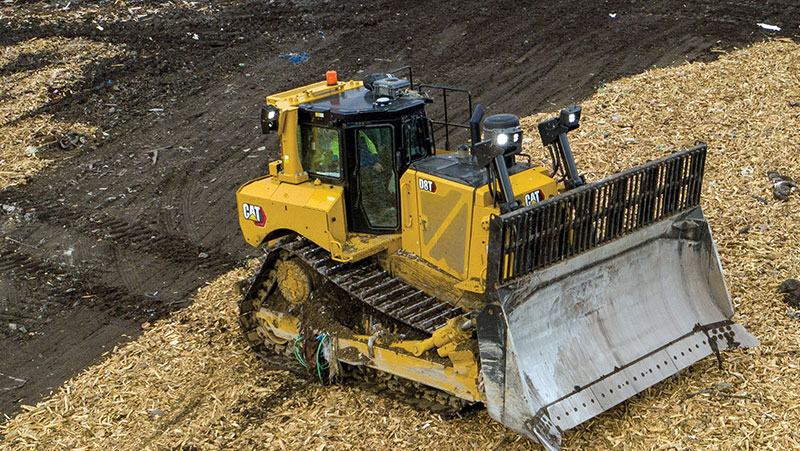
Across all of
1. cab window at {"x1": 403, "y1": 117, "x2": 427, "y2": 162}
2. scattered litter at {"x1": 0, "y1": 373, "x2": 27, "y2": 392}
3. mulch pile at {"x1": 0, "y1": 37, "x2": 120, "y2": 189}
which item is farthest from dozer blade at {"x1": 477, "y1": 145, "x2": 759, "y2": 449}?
mulch pile at {"x1": 0, "y1": 37, "x2": 120, "y2": 189}

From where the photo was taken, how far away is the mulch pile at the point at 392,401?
6.75 m

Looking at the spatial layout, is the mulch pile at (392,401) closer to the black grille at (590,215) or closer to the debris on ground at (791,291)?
the debris on ground at (791,291)

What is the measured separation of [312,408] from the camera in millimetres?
7613

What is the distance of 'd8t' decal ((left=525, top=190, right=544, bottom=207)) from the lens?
7.13m

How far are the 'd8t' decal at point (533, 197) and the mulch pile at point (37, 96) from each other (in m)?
9.78

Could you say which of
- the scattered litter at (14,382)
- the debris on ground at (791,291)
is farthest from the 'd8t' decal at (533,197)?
the scattered litter at (14,382)

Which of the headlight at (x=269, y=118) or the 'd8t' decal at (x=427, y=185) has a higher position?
the headlight at (x=269, y=118)

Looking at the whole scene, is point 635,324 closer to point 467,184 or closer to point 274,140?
point 467,184

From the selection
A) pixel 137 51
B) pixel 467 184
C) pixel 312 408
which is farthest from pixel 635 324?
pixel 137 51

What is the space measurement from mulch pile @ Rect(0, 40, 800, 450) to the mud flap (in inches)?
13.8

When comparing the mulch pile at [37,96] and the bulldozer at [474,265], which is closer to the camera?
the bulldozer at [474,265]

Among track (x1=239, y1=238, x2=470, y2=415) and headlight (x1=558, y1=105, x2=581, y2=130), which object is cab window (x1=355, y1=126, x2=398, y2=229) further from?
headlight (x1=558, y1=105, x2=581, y2=130)

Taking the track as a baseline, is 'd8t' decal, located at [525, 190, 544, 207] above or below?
above

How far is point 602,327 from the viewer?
682cm
